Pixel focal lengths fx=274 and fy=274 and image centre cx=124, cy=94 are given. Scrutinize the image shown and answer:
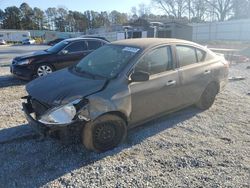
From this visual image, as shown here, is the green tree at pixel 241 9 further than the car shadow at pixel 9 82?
Result: Yes

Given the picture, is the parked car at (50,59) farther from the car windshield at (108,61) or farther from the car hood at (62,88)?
the car hood at (62,88)

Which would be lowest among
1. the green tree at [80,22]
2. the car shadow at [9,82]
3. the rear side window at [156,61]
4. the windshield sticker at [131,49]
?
the car shadow at [9,82]

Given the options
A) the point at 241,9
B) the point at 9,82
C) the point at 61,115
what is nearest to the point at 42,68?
the point at 9,82

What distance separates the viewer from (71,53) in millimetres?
9602

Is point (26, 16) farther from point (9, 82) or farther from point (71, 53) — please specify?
point (71, 53)

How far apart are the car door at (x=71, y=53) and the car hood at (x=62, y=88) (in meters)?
4.85

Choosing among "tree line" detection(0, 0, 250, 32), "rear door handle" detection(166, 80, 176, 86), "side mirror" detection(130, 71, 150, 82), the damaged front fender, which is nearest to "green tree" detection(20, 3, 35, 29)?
"tree line" detection(0, 0, 250, 32)

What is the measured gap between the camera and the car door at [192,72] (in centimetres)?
513

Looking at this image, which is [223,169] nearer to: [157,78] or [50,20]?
[157,78]

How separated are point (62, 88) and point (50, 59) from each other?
18.2 ft

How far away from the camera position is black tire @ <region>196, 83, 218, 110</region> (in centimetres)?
581

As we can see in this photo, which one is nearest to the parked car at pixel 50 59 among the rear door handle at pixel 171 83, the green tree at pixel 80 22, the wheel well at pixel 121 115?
the rear door handle at pixel 171 83

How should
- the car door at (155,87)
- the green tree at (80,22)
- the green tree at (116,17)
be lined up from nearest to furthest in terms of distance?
the car door at (155,87), the green tree at (80,22), the green tree at (116,17)

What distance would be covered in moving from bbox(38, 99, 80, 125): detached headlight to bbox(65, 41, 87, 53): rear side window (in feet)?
20.4
